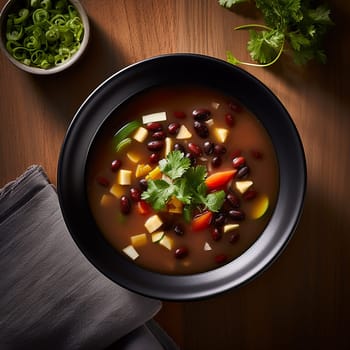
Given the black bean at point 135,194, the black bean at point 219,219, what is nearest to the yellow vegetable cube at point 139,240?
the black bean at point 135,194

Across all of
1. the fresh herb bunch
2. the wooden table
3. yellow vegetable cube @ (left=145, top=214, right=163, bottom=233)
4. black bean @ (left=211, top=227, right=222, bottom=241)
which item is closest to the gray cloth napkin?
the wooden table

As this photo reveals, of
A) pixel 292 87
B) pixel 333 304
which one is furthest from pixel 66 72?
pixel 333 304

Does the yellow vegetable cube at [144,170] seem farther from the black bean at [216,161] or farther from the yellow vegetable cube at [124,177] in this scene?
the black bean at [216,161]

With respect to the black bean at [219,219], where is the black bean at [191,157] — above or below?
above

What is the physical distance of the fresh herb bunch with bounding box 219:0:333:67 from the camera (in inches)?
73.4

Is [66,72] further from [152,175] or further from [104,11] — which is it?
[152,175]

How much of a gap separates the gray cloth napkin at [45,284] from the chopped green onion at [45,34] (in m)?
0.32

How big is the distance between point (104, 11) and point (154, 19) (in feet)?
0.50

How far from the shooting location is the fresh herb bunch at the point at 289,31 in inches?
73.4

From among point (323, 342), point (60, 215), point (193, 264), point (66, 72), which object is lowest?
point (323, 342)

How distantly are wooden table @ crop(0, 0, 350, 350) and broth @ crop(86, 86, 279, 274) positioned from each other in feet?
0.51

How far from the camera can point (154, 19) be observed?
79.3 inches

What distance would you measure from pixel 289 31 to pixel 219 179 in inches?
18.8

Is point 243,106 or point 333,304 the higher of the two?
point 243,106
